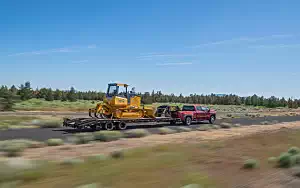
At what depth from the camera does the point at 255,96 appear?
15575cm

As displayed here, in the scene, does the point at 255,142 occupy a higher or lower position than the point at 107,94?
lower

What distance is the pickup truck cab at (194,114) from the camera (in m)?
34.0

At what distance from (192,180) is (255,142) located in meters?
10.1

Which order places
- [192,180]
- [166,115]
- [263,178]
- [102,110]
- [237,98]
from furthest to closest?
[237,98]
[166,115]
[102,110]
[263,178]
[192,180]

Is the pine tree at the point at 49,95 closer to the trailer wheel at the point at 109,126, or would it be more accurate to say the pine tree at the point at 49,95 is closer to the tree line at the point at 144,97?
the tree line at the point at 144,97

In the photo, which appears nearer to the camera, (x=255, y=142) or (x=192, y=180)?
(x=192, y=180)

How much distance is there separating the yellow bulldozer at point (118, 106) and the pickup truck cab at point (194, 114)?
5.64m

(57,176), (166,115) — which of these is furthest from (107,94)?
(57,176)

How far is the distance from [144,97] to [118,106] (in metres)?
45.7

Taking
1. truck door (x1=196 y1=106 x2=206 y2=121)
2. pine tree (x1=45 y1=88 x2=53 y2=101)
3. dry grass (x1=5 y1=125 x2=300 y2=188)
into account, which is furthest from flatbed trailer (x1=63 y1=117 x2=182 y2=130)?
pine tree (x1=45 y1=88 x2=53 y2=101)

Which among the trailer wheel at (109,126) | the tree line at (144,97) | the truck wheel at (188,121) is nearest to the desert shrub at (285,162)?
the trailer wheel at (109,126)

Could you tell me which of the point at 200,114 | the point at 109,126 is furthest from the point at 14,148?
the point at 200,114

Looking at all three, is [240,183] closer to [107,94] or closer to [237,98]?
[107,94]

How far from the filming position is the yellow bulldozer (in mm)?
27750
